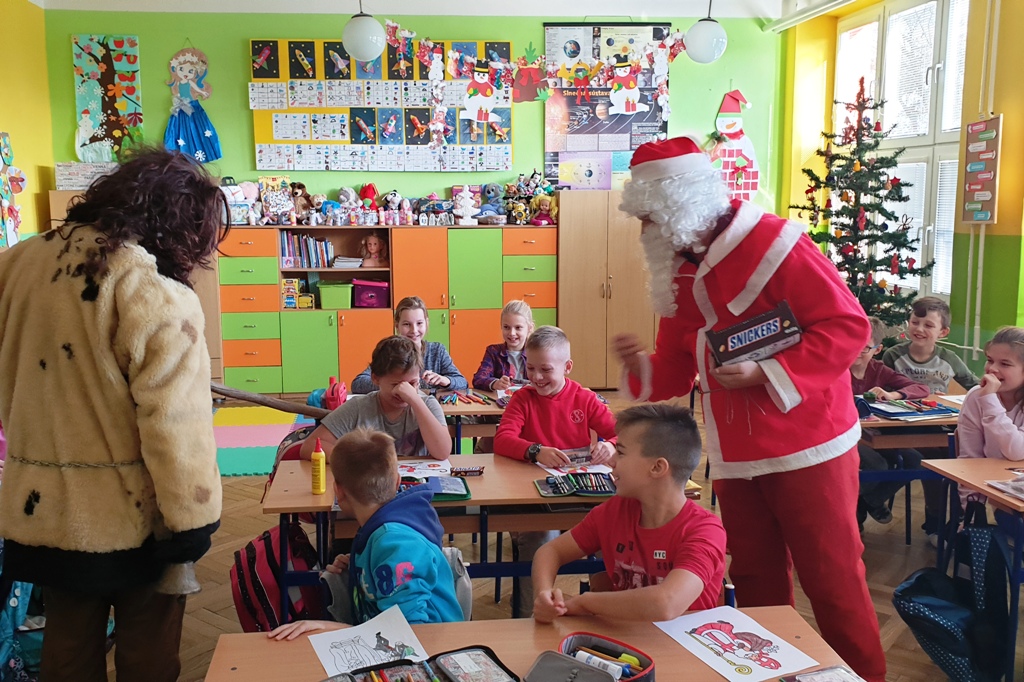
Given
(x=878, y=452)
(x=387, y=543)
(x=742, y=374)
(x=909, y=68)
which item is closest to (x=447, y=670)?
(x=387, y=543)

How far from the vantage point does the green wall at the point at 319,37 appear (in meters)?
7.02

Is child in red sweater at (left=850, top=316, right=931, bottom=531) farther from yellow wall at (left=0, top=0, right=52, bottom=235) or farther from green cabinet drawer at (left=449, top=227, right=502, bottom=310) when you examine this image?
yellow wall at (left=0, top=0, right=52, bottom=235)

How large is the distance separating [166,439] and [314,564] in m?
1.34

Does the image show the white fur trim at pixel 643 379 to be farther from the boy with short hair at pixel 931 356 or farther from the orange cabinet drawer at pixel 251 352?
the orange cabinet drawer at pixel 251 352

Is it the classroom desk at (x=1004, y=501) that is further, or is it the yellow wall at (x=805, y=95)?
the yellow wall at (x=805, y=95)

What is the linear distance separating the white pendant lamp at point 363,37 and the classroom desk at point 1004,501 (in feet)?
14.4

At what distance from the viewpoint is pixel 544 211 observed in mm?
7191

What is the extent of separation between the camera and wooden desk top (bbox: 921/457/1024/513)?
8.40 ft

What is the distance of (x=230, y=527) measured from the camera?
412 centimetres

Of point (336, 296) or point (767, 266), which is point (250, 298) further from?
point (767, 266)

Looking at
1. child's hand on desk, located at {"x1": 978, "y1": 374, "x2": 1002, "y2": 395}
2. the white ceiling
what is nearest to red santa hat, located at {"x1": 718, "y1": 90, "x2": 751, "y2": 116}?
the white ceiling

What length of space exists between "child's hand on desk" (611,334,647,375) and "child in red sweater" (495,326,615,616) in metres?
0.73

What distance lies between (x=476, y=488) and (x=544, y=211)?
4763mm

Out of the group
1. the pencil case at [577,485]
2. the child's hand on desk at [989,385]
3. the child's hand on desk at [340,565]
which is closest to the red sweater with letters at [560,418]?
the pencil case at [577,485]
